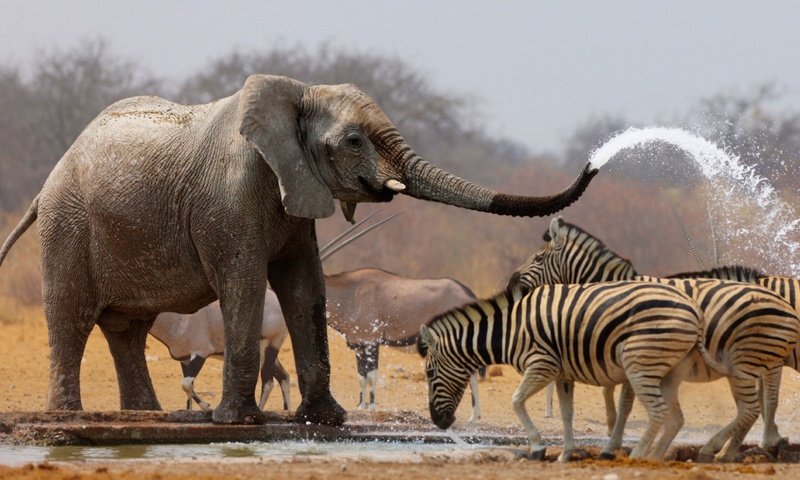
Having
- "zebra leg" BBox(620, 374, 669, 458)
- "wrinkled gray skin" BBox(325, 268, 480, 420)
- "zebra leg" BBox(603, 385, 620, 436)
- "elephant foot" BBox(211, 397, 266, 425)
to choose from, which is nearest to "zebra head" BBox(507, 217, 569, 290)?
"zebra leg" BBox(603, 385, 620, 436)

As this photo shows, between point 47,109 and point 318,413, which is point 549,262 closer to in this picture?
Answer: point 318,413

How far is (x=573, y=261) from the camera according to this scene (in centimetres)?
1092

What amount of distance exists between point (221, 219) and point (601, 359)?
285cm

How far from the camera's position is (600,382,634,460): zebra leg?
8.75 m

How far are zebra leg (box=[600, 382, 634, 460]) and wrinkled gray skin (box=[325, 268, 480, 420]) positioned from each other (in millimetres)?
7613

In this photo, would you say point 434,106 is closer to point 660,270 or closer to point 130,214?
point 660,270

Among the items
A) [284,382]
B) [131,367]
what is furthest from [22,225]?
[284,382]

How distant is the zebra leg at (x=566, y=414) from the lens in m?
8.73

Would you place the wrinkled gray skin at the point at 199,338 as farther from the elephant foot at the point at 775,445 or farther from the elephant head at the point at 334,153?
the elephant foot at the point at 775,445

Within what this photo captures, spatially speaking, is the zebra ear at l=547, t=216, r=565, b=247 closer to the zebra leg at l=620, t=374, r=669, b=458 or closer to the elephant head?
the elephant head

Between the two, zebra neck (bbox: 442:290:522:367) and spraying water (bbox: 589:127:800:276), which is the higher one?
spraying water (bbox: 589:127:800:276)

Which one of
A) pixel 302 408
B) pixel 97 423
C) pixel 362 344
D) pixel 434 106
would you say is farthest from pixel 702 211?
pixel 434 106

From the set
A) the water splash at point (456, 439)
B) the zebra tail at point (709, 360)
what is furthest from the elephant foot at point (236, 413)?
the zebra tail at point (709, 360)

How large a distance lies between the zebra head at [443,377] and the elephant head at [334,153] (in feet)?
3.05
